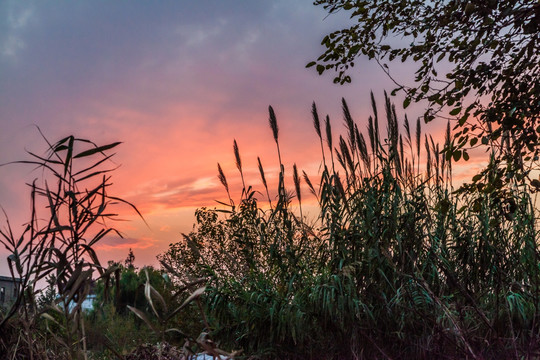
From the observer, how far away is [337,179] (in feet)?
16.3

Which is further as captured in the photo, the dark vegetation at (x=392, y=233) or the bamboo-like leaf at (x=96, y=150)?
the dark vegetation at (x=392, y=233)

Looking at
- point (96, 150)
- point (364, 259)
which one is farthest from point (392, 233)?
point (96, 150)

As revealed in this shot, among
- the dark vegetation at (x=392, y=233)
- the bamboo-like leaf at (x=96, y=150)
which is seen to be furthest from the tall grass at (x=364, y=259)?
the bamboo-like leaf at (x=96, y=150)

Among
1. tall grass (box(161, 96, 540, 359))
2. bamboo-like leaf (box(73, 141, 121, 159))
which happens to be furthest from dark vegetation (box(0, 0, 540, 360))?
bamboo-like leaf (box(73, 141, 121, 159))

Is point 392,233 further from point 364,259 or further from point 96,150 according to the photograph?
point 96,150

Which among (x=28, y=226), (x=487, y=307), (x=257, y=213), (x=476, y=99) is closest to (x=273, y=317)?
(x=257, y=213)

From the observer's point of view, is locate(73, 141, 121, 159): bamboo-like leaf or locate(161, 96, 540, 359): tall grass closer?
locate(73, 141, 121, 159): bamboo-like leaf

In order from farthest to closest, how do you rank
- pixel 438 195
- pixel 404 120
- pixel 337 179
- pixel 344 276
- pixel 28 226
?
pixel 404 120
pixel 438 195
pixel 337 179
pixel 344 276
pixel 28 226

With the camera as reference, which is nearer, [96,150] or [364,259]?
[96,150]

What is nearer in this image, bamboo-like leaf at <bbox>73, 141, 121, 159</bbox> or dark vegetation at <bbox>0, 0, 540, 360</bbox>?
bamboo-like leaf at <bbox>73, 141, 121, 159</bbox>

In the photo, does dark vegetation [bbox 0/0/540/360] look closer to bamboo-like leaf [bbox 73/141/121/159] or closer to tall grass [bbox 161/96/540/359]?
tall grass [bbox 161/96/540/359]

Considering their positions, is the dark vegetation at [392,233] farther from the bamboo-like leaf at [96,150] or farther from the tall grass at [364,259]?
the bamboo-like leaf at [96,150]

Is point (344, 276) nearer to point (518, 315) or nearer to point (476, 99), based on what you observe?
point (518, 315)

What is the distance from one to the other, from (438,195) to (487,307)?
4.36ft
